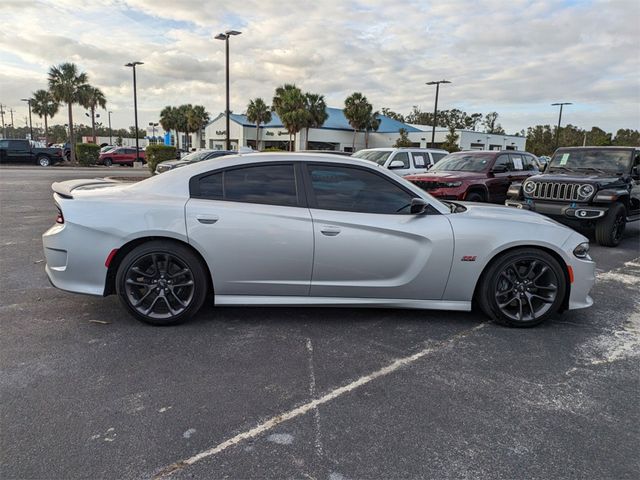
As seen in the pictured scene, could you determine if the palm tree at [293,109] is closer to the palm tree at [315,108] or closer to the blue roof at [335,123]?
the palm tree at [315,108]

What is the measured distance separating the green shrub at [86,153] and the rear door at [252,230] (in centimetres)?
3384

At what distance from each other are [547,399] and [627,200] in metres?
7.10

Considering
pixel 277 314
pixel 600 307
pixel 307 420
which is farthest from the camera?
pixel 600 307

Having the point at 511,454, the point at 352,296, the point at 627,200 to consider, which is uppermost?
the point at 627,200

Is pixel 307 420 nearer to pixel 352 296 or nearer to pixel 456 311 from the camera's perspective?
pixel 352 296

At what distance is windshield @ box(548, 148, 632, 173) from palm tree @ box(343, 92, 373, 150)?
132ft

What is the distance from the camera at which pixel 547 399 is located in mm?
2973

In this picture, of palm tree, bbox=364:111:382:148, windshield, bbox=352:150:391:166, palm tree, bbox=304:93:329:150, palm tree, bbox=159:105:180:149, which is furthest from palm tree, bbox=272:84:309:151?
windshield, bbox=352:150:391:166

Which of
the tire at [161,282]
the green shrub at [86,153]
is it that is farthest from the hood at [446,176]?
the green shrub at [86,153]

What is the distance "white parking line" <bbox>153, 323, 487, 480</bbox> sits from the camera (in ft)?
7.41

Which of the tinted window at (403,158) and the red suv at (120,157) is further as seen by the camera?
the red suv at (120,157)

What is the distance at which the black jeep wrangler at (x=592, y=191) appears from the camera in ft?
26.2

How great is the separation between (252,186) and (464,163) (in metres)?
8.36

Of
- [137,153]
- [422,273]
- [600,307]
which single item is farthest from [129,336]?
[137,153]
